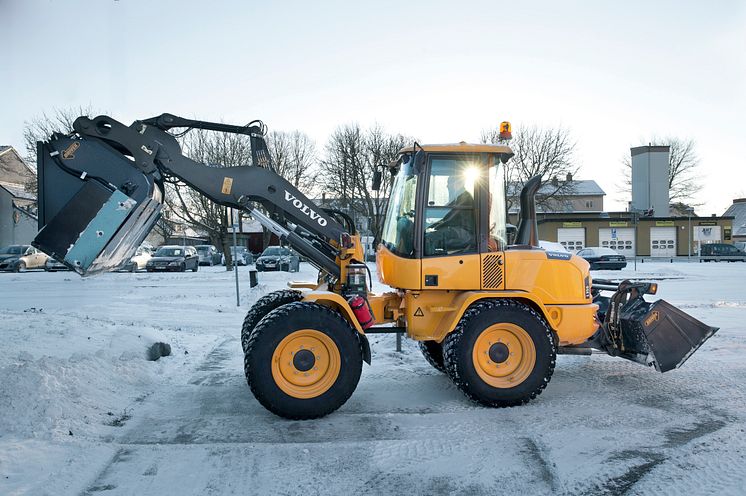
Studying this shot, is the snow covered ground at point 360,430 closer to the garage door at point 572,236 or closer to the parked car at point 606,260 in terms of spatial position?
the parked car at point 606,260

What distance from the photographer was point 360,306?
5773mm

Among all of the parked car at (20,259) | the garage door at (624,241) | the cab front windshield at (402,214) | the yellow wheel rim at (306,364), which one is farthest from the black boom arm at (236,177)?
the garage door at (624,241)

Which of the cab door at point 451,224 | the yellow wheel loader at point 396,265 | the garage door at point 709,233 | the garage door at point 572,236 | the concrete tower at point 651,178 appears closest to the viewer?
the yellow wheel loader at point 396,265

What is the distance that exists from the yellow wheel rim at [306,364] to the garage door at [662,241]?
55487 mm

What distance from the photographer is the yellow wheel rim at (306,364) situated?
17.5 ft

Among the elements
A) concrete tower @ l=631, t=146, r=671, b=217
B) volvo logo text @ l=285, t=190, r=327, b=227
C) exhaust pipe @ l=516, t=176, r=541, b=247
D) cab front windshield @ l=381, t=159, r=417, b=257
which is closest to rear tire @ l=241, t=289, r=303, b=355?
volvo logo text @ l=285, t=190, r=327, b=227

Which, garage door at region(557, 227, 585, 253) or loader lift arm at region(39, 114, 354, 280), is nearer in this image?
loader lift arm at region(39, 114, 354, 280)

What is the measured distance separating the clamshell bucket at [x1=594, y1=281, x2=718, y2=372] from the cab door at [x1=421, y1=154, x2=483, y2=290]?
1884 millimetres

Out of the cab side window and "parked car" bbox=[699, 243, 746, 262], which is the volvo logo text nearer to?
the cab side window

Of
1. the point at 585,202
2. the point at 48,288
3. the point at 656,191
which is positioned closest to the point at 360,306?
the point at 48,288

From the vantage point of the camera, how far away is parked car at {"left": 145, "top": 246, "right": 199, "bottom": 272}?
29.5 m

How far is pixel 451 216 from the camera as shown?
19.7ft

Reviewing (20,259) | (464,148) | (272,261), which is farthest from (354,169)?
(464,148)

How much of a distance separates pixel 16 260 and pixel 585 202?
62.8 m
